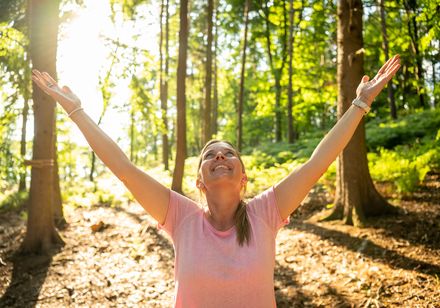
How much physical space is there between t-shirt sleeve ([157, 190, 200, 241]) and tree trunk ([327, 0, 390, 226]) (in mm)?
5052

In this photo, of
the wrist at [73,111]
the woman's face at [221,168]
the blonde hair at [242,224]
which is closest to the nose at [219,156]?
the woman's face at [221,168]

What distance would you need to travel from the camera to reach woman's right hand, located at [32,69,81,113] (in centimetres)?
237

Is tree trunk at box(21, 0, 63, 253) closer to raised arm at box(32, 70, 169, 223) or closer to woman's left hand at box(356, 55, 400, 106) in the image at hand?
raised arm at box(32, 70, 169, 223)

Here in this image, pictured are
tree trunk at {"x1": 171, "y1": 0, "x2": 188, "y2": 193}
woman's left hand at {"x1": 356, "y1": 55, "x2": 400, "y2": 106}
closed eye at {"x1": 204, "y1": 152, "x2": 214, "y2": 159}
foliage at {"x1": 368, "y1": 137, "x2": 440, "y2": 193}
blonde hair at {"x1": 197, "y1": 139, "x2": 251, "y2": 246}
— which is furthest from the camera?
tree trunk at {"x1": 171, "y1": 0, "x2": 188, "y2": 193}

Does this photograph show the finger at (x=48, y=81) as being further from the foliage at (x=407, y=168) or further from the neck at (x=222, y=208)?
the foliage at (x=407, y=168)

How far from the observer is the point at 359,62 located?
22.7 feet

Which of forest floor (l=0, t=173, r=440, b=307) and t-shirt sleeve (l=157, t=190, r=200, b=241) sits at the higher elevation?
A: t-shirt sleeve (l=157, t=190, r=200, b=241)

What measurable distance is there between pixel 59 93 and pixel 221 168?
1.14m

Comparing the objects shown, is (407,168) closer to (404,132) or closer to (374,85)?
(374,85)

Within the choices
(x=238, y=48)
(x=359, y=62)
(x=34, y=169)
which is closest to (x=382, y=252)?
(x=359, y=62)

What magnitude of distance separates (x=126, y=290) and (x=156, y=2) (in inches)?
695

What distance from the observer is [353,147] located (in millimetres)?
6855

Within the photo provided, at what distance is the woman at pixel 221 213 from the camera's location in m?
2.09

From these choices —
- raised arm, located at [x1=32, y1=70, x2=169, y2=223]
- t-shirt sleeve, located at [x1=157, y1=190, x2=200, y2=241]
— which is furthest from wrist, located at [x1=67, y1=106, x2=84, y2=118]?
t-shirt sleeve, located at [x1=157, y1=190, x2=200, y2=241]
